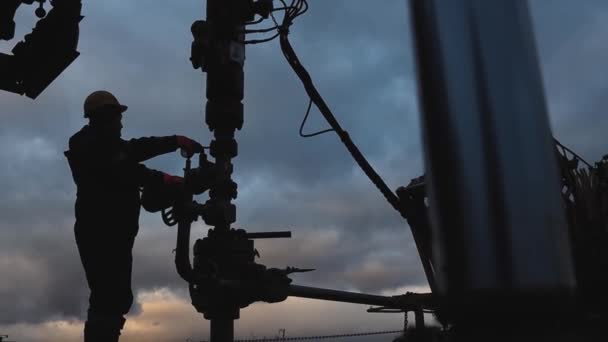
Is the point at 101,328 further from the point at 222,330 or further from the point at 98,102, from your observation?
the point at 98,102

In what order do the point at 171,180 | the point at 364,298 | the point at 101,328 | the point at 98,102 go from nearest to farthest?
the point at 101,328 < the point at 171,180 < the point at 364,298 < the point at 98,102

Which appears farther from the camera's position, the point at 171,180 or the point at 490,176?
the point at 171,180

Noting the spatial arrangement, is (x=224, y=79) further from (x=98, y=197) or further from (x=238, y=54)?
(x=98, y=197)

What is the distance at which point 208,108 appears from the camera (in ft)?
14.7

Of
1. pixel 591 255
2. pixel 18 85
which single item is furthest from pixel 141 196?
pixel 591 255

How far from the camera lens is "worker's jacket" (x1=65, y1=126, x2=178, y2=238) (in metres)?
4.38

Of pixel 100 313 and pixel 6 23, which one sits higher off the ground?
pixel 6 23

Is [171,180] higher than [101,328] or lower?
higher

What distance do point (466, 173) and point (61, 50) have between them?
4.23m

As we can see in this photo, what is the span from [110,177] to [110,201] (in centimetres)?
19

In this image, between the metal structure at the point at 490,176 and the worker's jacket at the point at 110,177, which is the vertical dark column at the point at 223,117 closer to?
the worker's jacket at the point at 110,177

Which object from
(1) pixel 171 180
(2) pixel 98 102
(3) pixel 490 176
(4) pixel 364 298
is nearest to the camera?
(3) pixel 490 176

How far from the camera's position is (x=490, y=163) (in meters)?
0.46

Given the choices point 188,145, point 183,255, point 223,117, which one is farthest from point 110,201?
point 223,117
